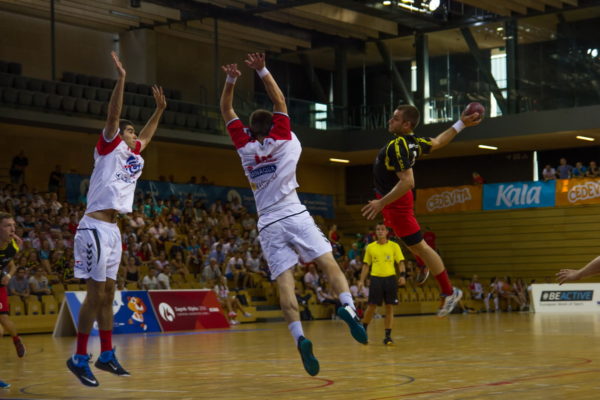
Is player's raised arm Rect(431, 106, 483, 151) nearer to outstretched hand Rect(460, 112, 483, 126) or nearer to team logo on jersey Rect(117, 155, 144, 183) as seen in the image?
outstretched hand Rect(460, 112, 483, 126)

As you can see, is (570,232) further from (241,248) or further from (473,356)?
(473,356)

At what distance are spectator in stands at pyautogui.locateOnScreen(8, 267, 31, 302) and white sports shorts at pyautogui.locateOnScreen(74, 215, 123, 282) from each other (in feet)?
42.4

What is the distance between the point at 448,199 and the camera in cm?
3709

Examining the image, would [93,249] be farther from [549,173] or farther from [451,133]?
[549,173]

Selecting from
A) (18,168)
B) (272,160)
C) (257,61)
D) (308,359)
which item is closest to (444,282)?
(272,160)

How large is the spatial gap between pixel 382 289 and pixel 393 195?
22.6ft

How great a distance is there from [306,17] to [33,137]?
1106 cm

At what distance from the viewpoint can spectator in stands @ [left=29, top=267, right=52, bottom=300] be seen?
21312mm

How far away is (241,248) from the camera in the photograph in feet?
94.4

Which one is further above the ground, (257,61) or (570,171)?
(257,61)

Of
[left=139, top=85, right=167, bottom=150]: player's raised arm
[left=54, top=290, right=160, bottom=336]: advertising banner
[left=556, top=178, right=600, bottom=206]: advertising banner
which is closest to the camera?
[left=139, top=85, right=167, bottom=150]: player's raised arm

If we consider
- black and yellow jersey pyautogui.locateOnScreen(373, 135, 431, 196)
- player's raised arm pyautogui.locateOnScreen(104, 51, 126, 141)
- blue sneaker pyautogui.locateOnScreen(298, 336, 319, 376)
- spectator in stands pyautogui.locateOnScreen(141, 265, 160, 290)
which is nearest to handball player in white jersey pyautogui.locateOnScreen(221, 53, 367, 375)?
blue sneaker pyautogui.locateOnScreen(298, 336, 319, 376)

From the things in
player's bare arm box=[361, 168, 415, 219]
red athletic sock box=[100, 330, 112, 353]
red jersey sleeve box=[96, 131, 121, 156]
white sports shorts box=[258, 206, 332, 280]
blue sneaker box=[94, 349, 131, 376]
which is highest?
red jersey sleeve box=[96, 131, 121, 156]

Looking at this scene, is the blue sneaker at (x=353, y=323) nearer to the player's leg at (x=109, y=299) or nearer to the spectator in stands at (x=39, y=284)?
the player's leg at (x=109, y=299)
